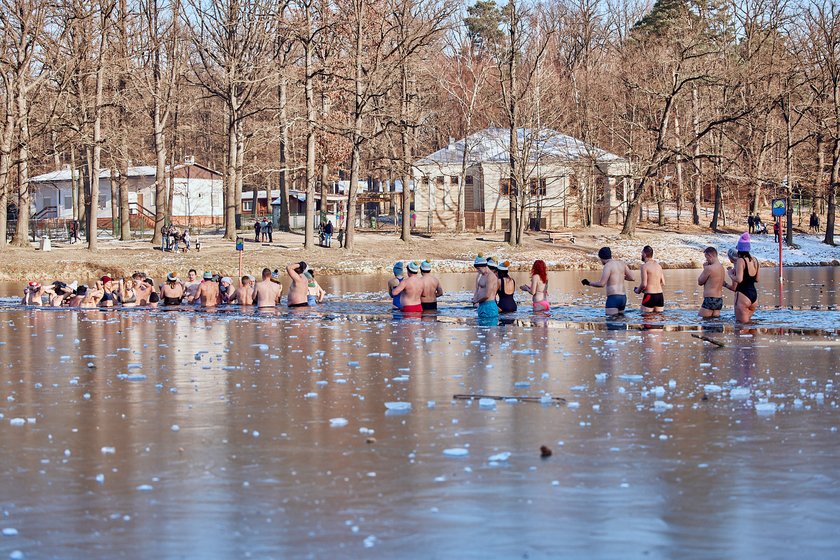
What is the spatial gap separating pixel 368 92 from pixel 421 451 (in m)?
45.6

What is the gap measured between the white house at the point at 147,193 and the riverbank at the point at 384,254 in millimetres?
21184

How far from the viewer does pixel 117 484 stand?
32.3ft

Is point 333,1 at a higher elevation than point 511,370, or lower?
higher

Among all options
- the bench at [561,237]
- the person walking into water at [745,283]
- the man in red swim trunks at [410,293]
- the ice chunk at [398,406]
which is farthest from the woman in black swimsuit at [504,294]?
the bench at [561,237]

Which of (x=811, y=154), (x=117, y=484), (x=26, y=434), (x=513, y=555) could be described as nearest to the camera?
(x=513, y=555)

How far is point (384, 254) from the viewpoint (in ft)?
184

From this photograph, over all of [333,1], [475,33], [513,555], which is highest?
[475,33]

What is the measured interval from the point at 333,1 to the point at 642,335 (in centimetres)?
3731

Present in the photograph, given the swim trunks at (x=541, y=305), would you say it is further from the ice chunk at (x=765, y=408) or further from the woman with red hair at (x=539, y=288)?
the ice chunk at (x=765, y=408)

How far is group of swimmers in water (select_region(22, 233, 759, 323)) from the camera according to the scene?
24.3 meters

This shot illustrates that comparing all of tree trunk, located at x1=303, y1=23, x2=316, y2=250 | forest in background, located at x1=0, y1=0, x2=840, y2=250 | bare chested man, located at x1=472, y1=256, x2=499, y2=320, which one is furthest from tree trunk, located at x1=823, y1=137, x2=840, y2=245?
bare chested man, located at x1=472, y1=256, x2=499, y2=320

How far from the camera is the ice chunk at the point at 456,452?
35.4 ft

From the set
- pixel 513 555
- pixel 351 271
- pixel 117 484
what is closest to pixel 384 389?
pixel 117 484

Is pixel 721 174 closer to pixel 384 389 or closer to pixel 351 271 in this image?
pixel 351 271
